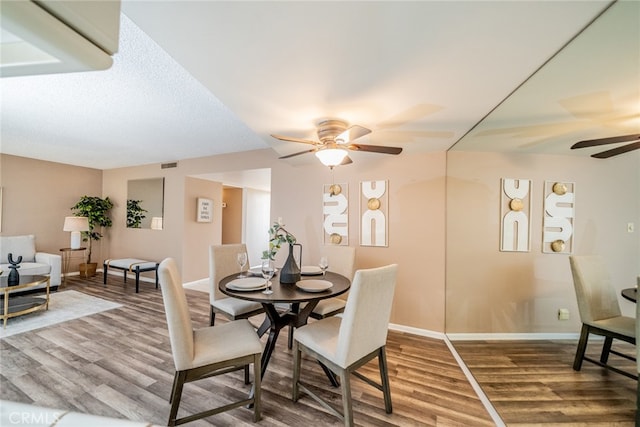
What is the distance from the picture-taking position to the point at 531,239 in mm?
2420

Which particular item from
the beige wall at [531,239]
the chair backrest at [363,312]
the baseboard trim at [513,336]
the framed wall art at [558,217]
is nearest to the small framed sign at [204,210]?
the chair backrest at [363,312]

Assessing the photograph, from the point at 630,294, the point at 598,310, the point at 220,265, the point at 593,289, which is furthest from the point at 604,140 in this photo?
the point at 220,265

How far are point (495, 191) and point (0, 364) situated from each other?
5.10 m

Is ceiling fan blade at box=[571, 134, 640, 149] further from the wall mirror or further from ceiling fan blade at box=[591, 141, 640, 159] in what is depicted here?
the wall mirror

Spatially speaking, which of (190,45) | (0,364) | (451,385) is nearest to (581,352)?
(451,385)

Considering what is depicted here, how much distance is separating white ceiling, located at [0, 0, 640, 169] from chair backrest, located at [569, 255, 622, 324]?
3.27ft

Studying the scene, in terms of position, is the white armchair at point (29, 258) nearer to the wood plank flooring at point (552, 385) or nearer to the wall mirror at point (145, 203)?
the wall mirror at point (145, 203)

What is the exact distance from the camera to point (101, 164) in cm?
551

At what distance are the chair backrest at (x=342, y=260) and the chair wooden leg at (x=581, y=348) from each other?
208 centimetres

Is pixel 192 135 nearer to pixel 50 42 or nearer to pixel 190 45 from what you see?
pixel 190 45

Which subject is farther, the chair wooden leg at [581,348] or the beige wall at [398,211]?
the beige wall at [398,211]

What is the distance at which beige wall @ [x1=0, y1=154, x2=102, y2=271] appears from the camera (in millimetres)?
4723

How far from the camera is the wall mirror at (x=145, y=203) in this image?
5.11 m

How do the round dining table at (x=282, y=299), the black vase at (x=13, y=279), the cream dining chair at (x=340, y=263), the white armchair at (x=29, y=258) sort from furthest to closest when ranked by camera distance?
the white armchair at (x=29, y=258) < the black vase at (x=13, y=279) < the cream dining chair at (x=340, y=263) < the round dining table at (x=282, y=299)
